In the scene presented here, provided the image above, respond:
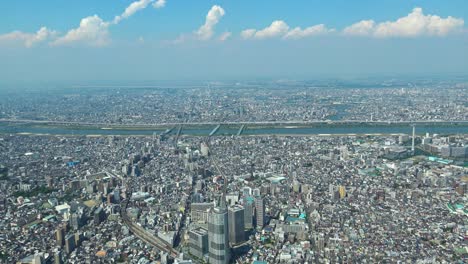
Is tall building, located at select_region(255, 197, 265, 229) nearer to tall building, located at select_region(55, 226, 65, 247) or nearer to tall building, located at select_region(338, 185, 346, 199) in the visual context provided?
tall building, located at select_region(338, 185, 346, 199)

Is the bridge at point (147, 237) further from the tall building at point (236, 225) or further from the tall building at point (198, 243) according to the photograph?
the tall building at point (236, 225)

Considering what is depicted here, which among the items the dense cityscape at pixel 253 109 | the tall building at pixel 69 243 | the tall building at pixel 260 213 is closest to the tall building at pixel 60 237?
the tall building at pixel 69 243

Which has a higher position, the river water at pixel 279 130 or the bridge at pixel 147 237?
the river water at pixel 279 130

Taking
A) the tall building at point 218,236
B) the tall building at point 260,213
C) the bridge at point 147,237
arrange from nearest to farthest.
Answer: the tall building at point 218,236, the bridge at point 147,237, the tall building at point 260,213

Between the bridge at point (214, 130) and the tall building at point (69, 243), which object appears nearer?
the tall building at point (69, 243)

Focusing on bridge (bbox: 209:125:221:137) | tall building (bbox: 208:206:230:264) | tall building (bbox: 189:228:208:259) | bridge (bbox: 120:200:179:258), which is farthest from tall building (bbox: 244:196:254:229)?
bridge (bbox: 209:125:221:137)

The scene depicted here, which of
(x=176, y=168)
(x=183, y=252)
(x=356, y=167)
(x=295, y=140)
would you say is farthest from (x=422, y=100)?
(x=183, y=252)
